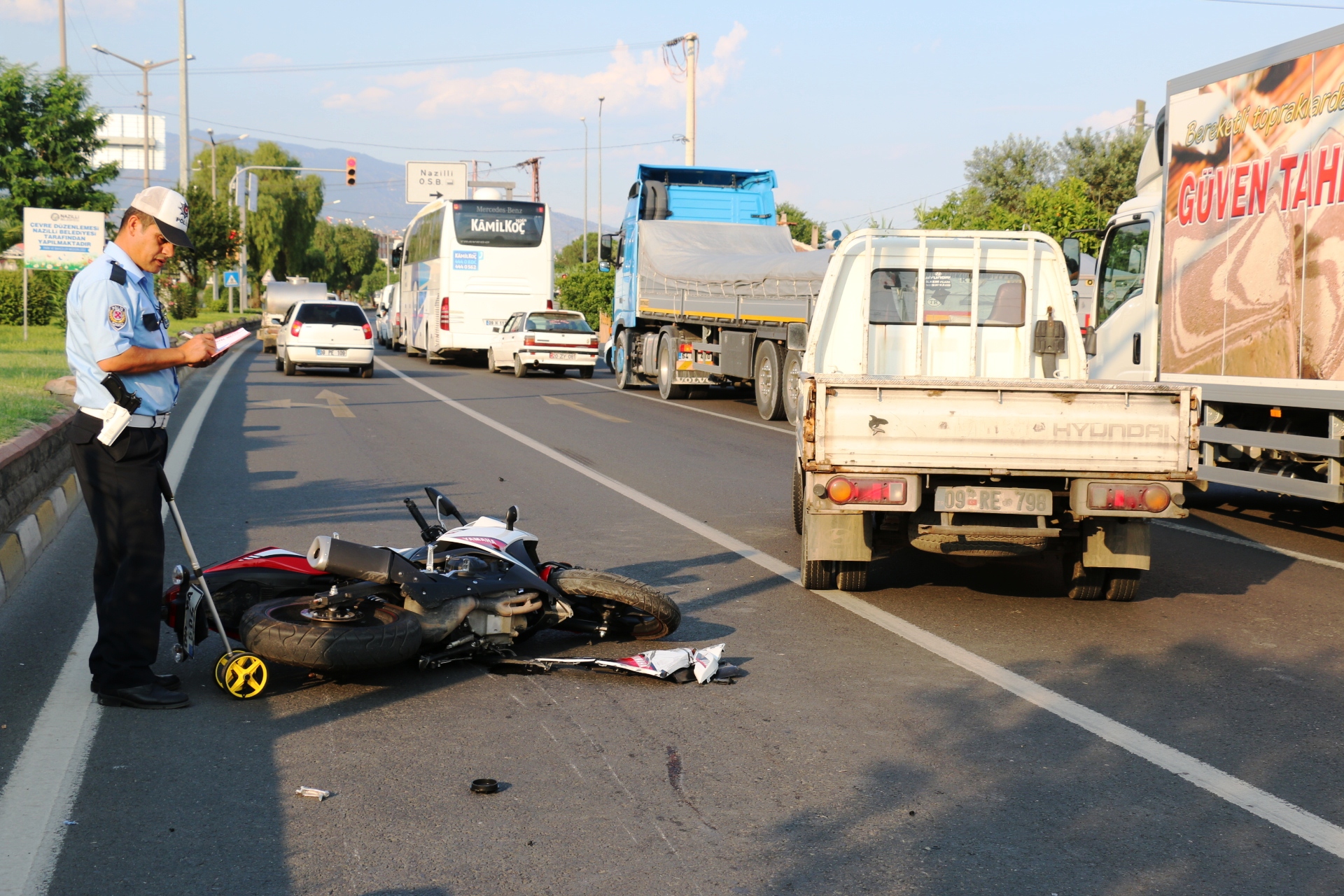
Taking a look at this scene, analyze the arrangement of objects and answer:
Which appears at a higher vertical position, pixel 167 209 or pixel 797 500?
pixel 167 209

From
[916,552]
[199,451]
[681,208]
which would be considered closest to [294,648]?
[916,552]

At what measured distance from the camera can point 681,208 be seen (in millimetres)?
25359

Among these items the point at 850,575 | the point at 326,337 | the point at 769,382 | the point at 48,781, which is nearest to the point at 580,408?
the point at 769,382

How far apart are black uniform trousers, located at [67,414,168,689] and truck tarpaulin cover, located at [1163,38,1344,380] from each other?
24.7 feet

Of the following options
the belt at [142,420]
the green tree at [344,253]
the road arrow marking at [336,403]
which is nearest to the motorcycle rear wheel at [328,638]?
the belt at [142,420]

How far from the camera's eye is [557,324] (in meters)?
29.6

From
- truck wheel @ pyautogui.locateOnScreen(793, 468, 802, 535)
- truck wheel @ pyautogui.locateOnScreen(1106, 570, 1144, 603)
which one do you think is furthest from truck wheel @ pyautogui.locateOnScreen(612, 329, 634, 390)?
truck wheel @ pyautogui.locateOnScreen(1106, 570, 1144, 603)

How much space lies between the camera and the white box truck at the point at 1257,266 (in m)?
9.12

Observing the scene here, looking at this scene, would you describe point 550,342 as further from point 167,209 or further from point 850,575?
point 167,209

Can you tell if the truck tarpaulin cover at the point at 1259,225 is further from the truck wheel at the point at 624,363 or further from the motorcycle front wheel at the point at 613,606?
the truck wheel at the point at 624,363

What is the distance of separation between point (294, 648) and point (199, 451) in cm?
936

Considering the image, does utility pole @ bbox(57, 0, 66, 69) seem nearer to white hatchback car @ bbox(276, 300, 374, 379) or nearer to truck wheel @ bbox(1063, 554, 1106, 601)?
white hatchback car @ bbox(276, 300, 374, 379)

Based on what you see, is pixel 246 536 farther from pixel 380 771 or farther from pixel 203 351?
pixel 380 771

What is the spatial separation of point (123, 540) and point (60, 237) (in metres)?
25.4
